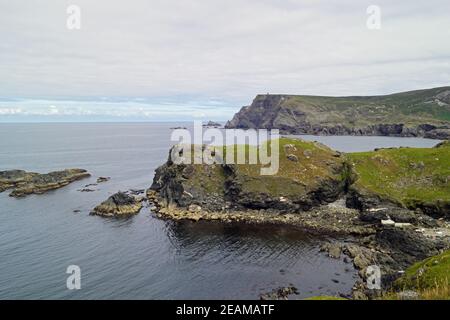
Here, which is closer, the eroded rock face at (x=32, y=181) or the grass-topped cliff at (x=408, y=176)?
the grass-topped cliff at (x=408, y=176)

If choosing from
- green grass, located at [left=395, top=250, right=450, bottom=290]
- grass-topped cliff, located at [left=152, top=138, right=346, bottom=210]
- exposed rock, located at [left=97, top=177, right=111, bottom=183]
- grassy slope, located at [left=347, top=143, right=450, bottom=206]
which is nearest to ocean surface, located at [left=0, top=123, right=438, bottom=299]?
grass-topped cliff, located at [left=152, top=138, right=346, bottom=210]

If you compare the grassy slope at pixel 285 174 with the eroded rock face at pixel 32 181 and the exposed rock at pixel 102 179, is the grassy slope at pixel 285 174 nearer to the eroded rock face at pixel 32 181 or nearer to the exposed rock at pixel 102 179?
the exposed rock at pixel 102 179

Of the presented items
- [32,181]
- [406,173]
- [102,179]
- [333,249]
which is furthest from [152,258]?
[102,179]

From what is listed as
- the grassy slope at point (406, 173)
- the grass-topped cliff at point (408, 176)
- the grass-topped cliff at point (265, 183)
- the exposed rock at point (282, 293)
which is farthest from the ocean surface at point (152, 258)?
the grassy slope at point (406, 173)

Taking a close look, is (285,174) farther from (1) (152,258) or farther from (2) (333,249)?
(1) (152,258)

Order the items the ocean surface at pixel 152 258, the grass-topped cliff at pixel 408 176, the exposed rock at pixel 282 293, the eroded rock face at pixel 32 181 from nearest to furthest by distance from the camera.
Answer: the exposed rock at pixel 282 293
the ocean surface at pixel 152 258
the grass-topped cliff at pixel 408 176
the eroded rock face at pixel 32 181
